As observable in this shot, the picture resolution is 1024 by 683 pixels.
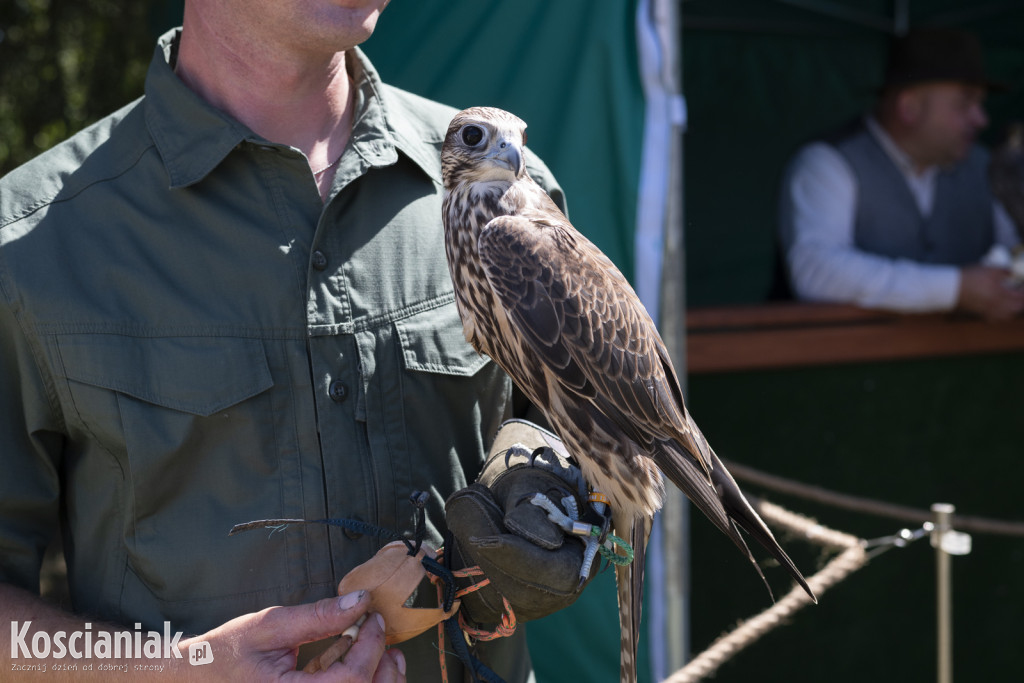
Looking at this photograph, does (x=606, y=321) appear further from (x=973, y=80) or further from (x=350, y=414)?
(x=973, y=80)

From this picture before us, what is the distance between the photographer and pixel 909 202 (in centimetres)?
436

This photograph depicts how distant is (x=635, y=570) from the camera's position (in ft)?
5.49

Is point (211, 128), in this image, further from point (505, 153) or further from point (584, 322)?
point (584, 322)

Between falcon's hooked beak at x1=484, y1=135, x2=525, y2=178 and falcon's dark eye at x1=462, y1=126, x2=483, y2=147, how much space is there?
41mm

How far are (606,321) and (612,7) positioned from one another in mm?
1237

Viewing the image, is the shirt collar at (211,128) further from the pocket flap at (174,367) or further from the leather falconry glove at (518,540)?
the leather falconry glove at (518,540)

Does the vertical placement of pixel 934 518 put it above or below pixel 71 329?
below

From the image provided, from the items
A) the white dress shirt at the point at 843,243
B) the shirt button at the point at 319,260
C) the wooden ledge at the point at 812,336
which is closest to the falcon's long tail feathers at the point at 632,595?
the shirt button at the point at 319,260

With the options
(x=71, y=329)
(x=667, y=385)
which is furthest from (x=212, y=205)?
(x=667, y=385)

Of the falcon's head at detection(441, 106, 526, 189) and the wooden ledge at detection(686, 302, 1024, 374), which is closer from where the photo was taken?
the falcon's head at detection(441, 106, 526, 189)

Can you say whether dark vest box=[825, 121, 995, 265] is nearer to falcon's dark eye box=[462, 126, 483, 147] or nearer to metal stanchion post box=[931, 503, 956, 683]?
metal stanchion post box=[931, 503, 956, 683]

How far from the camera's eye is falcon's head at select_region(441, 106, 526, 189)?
1733 millimetres

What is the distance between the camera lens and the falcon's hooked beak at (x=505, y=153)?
1729 millimetres

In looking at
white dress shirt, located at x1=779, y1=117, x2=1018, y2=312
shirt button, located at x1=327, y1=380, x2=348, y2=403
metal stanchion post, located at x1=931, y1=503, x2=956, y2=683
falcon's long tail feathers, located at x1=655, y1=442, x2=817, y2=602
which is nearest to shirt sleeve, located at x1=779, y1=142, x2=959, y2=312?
white dress shirt, located at x1=779, y1=117, x2=1018, y2=312
